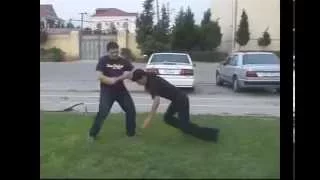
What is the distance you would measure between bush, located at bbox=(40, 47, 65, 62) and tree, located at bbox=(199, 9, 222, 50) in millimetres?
621

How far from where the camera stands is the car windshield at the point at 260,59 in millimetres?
1784

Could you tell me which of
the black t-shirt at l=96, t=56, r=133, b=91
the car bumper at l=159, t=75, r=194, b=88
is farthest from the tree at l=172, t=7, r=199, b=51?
the black t-shirt at l=96, t=56, r=133, b=91

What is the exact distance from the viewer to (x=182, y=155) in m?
1.88

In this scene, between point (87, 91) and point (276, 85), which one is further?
point (87, 91)

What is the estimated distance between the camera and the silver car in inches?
73.8

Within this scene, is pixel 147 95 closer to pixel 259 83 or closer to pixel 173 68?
pixel 173 68

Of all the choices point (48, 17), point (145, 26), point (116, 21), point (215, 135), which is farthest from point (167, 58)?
point (48, 17)

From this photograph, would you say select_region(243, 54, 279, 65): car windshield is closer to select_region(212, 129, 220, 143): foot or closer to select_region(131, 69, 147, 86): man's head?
select_region(212, 129, 220, 143): foot

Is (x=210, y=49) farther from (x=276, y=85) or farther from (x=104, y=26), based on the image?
(x=104, y=26)

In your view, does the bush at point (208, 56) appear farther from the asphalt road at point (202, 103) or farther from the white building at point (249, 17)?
the asphalt road at point (202, 103)

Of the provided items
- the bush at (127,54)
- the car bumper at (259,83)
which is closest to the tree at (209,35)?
the car bumper at (259,83)
